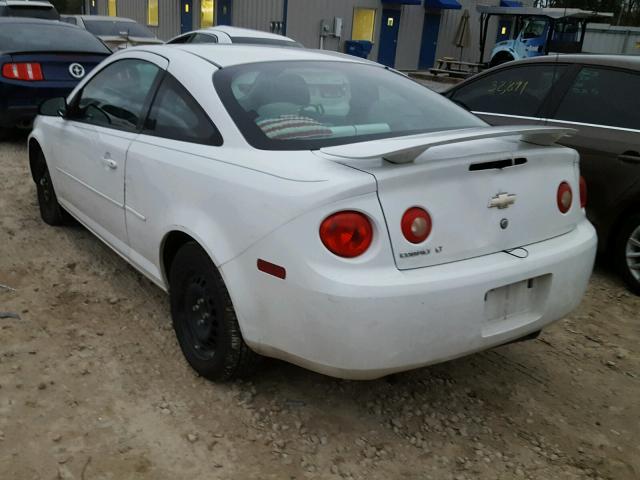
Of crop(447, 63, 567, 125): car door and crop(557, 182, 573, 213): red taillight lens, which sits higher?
crop(447, 63, 567, 125): car door

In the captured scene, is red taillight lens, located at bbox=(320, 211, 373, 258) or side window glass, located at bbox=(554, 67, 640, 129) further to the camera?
side window glass, located at bbox=(554, 67, 640, 129)

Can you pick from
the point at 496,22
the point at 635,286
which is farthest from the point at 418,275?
the point at 496,22

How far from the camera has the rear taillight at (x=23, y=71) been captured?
22.7ft

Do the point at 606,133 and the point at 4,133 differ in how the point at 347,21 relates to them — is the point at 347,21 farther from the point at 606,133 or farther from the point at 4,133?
the point at 606,133

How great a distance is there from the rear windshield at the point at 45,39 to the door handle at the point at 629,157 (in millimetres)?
5973

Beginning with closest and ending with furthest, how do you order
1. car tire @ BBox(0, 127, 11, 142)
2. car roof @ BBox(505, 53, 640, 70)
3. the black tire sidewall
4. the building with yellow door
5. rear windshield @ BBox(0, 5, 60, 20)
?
the black tire sidewall, car roof @ BBox(505, 53, 640, 70), car tire @ BBox(0, 127, 11, 142), rear windshield @ BBox(0, 5, 60, 20), the building with yellow door

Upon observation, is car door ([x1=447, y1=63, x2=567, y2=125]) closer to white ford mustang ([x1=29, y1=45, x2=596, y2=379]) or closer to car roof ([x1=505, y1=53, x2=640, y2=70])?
car roof ([x1=505, y1=53, x2=640, y2=70])

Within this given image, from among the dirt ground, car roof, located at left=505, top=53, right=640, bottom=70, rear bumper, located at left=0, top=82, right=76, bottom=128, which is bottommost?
the dirt ground

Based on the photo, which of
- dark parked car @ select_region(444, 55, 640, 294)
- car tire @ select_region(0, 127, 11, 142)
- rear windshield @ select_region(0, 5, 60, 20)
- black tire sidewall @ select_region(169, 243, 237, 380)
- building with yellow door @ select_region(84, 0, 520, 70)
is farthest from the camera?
building with yellow door @ select_region(84, 0, 520, 70)

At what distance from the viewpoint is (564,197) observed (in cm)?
271

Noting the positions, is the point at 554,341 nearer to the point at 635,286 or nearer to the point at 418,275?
the point at 635,286

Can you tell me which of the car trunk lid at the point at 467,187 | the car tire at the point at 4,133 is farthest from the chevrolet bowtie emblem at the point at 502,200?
the car tire at the point at 4,133

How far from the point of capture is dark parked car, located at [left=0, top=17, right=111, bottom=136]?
6938 mm

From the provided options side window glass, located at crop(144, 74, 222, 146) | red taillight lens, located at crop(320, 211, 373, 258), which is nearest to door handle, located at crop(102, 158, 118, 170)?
side window glass, located at crop(144, 74, 222, 146)
